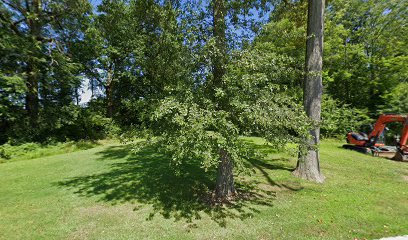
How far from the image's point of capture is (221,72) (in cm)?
471

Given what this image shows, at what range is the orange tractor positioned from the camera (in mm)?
9438

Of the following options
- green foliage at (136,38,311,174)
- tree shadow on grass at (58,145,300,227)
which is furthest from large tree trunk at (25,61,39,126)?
green foliage at (136,38,311,174)

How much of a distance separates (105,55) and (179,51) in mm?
15533

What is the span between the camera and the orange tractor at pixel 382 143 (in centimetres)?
944

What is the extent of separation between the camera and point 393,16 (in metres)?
17.2

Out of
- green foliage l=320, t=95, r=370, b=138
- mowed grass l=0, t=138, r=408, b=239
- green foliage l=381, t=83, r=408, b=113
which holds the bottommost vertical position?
mowed grass l=0, t=138, r=408, b=239

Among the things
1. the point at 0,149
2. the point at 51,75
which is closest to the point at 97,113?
the point at 51,75

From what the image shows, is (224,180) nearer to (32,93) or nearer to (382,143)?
(382,143)

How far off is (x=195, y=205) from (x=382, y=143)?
1161 centimetres

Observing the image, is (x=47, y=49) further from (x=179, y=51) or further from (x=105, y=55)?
(x=179, y=51)

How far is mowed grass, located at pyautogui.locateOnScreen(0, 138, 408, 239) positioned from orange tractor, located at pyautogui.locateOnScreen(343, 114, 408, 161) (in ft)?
5.83

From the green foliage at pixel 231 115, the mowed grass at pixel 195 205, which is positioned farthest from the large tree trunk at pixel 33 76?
the green foliage at pixel 231 115

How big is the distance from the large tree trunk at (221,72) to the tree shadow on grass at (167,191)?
1.11ft

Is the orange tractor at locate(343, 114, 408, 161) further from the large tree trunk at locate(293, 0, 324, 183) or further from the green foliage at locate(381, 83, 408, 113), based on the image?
Answer: the large tree trunk at locate(293, 0, 324, 183)
